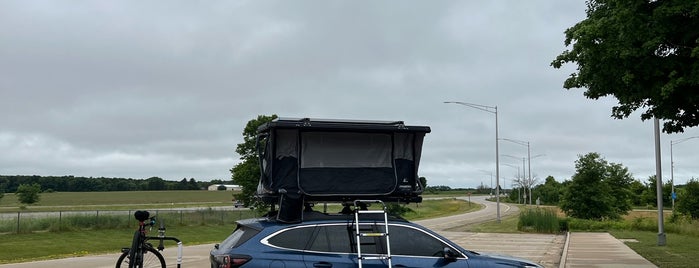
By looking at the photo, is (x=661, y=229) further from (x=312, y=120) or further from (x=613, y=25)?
(x=312, y=120)

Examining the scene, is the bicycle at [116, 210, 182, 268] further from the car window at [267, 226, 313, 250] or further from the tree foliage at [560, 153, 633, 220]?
the tree foliage at [560, 153, 633, 220]

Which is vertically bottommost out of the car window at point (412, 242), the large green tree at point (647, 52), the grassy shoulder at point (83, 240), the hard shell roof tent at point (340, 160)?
the grassy shoulder at point (83, 240)

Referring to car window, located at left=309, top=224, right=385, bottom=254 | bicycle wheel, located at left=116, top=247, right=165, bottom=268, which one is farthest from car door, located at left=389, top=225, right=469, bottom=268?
bicycle wheel, located at left=116, top=247, right=165, bottom=268

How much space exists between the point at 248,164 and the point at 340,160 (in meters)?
24.0

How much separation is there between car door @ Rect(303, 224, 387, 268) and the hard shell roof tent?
689mm

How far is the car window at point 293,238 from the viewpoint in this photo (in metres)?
8.05

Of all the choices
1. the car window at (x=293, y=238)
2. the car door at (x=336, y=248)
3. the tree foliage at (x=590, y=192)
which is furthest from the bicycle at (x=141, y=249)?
Answer: the tree foliage at (x=590, y=192)

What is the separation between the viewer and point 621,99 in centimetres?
1421

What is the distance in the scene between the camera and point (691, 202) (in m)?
45.8

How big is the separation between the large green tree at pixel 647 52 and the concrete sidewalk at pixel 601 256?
4919 millimetres

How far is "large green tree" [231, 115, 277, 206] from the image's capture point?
32625 millimetres

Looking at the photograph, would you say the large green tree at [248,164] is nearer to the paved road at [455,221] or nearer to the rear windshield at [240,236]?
the paved road at [455,221]

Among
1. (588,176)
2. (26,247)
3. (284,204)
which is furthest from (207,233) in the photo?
(284,204)

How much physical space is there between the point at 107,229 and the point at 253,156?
8215 mm
